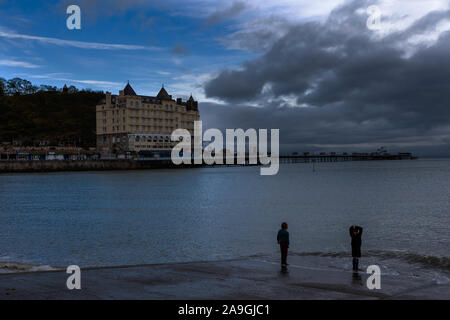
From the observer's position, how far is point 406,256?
19.8 metres

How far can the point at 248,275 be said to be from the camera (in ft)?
44.7

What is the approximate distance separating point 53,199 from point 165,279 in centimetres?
4239

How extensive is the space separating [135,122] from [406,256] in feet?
444

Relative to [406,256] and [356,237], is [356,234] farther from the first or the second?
[406,256]

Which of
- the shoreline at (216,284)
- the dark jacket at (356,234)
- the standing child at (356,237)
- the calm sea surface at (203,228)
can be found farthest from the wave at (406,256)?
the dark jacket at (356,234)

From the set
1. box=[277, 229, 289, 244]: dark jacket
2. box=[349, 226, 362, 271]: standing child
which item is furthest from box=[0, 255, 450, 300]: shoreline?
box=[277, 229, 289, 244]: dark jacket

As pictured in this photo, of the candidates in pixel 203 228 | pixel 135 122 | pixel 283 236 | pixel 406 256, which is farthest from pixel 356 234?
pixel 135 122

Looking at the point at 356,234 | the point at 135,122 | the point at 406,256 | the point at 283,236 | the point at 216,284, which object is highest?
the point at 135,122

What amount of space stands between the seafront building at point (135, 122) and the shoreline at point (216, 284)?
136m

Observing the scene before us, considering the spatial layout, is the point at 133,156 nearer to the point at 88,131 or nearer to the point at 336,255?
the point at 88,131

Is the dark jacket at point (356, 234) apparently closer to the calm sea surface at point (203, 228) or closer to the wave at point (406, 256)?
the wave at point (406, 256)

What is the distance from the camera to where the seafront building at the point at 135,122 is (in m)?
148

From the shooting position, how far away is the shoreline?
36.0 ft
